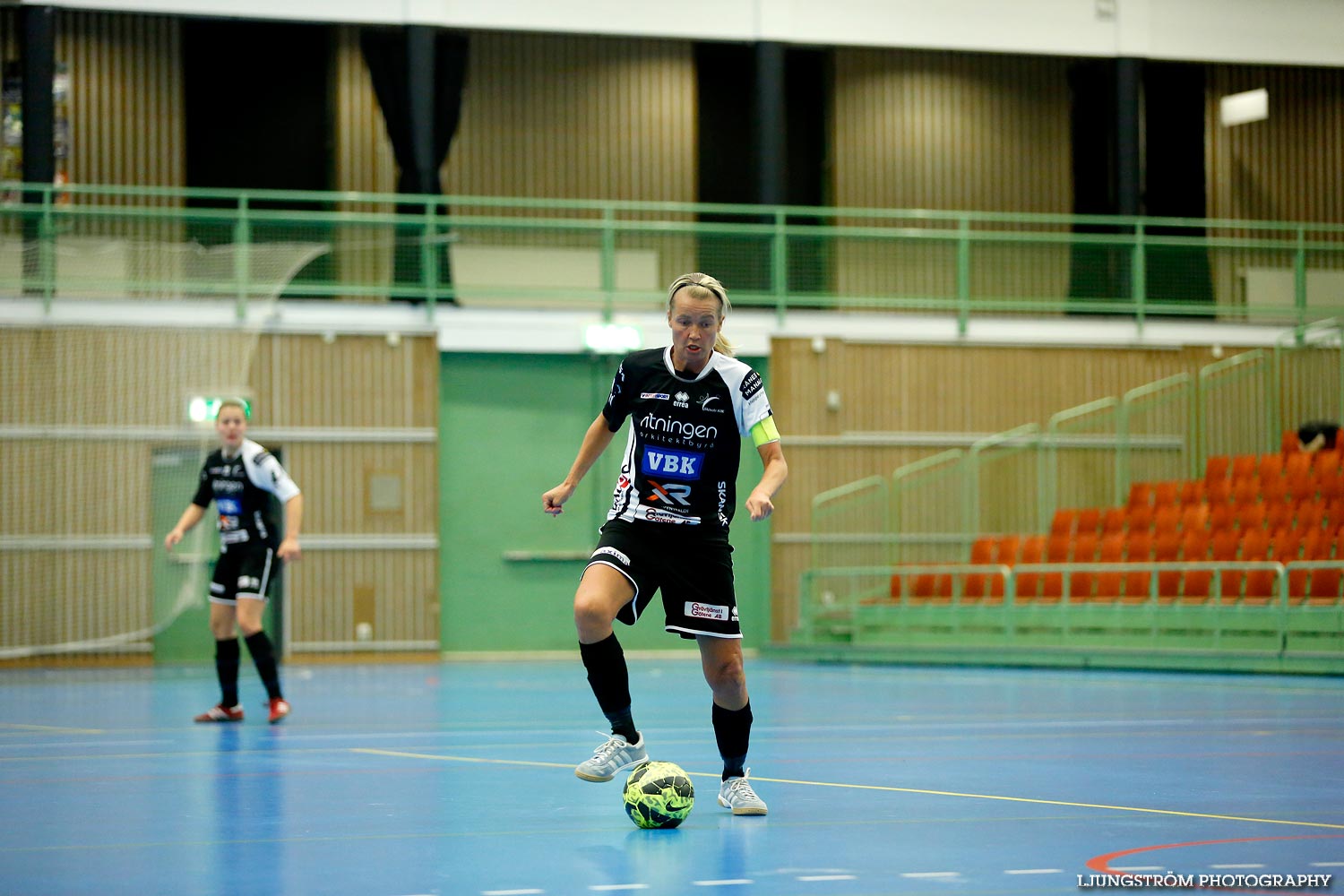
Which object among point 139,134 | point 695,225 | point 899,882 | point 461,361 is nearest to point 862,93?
point 695,225

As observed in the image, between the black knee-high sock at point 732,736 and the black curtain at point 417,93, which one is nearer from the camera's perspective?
the black knee-high sock at point 732,736

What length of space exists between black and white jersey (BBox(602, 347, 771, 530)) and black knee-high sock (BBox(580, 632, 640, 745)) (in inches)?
19.9

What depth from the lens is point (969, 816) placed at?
5.73 metres

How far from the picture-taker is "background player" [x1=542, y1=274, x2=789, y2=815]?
5949 mm

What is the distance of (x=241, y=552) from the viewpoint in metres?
10.8

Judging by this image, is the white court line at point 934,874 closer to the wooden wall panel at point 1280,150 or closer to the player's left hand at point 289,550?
the player's left hand at point 289,550

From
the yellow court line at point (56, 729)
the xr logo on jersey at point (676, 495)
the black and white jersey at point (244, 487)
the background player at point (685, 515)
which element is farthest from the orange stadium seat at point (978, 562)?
the xr logo on jersey at point (676, 495)

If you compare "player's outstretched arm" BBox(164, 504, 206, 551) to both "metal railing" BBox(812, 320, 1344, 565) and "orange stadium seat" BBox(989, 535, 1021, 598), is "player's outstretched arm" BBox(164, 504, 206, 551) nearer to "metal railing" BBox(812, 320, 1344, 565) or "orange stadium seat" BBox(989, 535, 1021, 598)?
"orange stadium seat" BBox(989, 535, 1021, 598)

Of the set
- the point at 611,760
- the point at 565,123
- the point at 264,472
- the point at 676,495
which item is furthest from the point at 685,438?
the point at 565,123

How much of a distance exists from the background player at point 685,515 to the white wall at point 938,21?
713 inches

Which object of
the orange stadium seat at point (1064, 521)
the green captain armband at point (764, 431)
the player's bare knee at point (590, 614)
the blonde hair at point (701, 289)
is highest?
the blonde hair at point (701, 289)

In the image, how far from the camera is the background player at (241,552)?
1073 centimetres

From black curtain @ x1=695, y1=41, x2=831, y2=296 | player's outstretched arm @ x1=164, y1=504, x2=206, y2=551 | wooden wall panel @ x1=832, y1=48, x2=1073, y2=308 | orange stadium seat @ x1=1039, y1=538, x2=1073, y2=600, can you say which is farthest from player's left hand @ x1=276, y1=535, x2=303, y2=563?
wooden wall panel @ x1=832, y1=48, x2=1073, y2=308

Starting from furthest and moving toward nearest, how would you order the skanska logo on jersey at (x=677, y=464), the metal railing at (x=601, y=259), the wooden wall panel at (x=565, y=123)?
the wooden wall panel at (x=565, y=123), the metal railing at (x=601, y=259), the skanska logo on jersey at (x=677, y=464)
